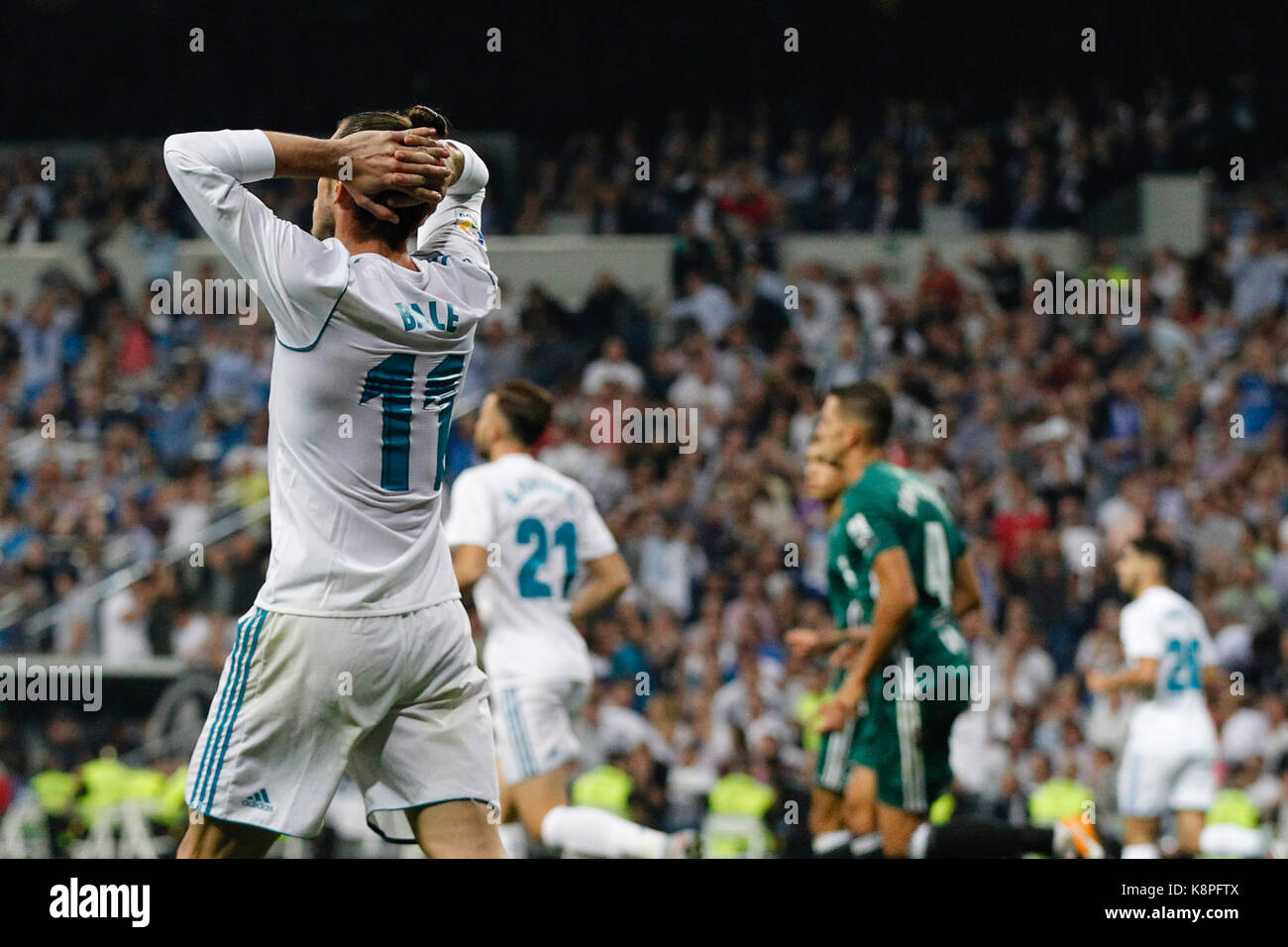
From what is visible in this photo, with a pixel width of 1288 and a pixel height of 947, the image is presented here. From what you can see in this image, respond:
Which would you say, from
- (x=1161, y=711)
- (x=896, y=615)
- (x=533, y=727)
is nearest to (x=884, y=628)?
(x=896, y=615)

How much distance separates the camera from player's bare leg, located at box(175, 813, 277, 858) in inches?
149

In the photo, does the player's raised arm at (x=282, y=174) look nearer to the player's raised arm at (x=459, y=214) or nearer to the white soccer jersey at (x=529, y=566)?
the player's raised arm at (x=459, y=214)

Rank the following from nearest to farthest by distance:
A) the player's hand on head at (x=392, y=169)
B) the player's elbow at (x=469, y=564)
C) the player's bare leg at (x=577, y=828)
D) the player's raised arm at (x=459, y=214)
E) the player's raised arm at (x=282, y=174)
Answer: the player's raised arm at (x=282, y=174) → the player's hand on head at (x=392, y=169) → the player's raised arm at (x=459, y=214) → the player's bare leg at (x=577, y=828) → the player's elbow at (x=469, y=564)

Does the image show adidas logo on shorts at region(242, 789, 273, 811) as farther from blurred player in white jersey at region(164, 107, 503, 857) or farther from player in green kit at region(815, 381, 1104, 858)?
player in green kit at region(815, 381, 1104, 858)

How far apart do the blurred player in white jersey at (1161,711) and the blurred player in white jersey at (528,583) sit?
2819 mm

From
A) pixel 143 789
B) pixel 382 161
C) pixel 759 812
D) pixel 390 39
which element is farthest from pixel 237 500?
pixel 382 161

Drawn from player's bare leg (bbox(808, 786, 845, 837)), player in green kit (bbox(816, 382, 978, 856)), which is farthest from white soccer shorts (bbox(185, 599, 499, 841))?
player's bare leg (bbox(808, 786, 845, 837))

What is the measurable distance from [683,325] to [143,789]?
20.1 ft

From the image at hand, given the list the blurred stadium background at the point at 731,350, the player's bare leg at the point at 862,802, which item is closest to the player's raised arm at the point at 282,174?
the player's bare leg at the point at 862,802

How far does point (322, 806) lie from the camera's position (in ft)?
12.5

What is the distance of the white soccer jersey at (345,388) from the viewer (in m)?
3.60

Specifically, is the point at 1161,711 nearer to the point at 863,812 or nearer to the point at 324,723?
the point at 863,812

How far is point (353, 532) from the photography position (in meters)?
3.84
